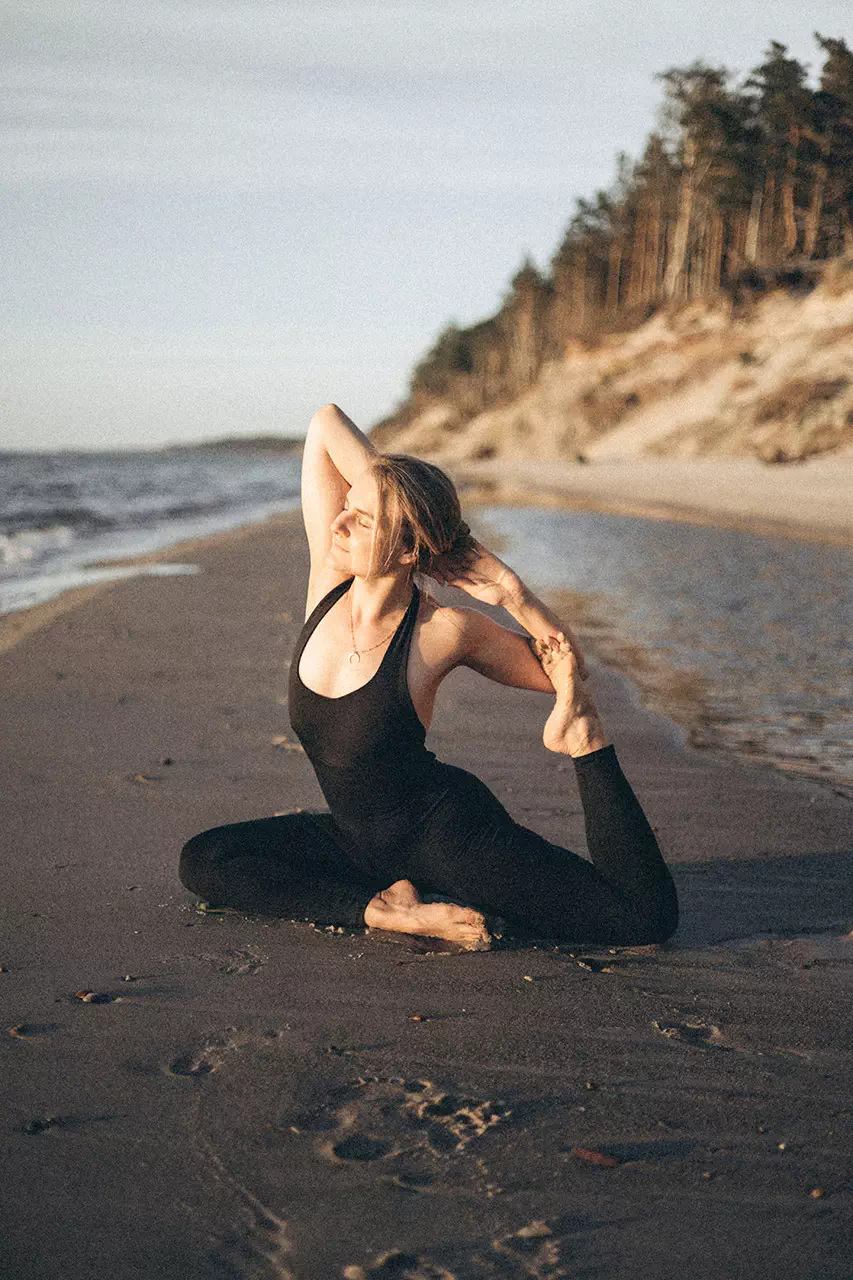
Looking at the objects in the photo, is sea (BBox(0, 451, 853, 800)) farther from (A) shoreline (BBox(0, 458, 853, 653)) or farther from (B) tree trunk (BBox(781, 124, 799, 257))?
(B) tree trunk (BBox(781, 124, 799, 257))

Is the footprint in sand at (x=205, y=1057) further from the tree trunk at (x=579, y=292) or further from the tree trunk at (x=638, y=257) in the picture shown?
the tree trunk at (x=579, y=292)

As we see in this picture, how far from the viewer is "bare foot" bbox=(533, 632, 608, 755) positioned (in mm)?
3340

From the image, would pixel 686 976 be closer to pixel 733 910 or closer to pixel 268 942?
pixel 733 910

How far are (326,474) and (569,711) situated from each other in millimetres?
1045

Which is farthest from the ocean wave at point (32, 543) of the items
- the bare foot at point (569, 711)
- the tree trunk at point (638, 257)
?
the tree trunk at point (638, 257)

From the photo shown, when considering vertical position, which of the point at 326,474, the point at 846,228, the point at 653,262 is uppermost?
the point at 653,262

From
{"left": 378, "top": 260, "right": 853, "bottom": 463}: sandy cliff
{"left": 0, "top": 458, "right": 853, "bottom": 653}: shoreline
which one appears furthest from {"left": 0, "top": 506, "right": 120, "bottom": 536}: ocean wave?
{"left": 378, "top": 260, "right": 853, "bottom": 463}: sandy cliff

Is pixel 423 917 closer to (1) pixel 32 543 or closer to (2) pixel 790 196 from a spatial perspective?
(1) pixel 32 543

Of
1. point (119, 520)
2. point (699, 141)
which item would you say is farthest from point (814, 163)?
point (119, 520)

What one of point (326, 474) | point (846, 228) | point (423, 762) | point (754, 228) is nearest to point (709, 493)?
point (846, 228)

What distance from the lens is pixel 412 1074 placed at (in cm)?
267

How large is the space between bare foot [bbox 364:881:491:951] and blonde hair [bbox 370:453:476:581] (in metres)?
0.98

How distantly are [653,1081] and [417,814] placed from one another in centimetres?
104

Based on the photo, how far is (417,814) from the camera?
3.42m
